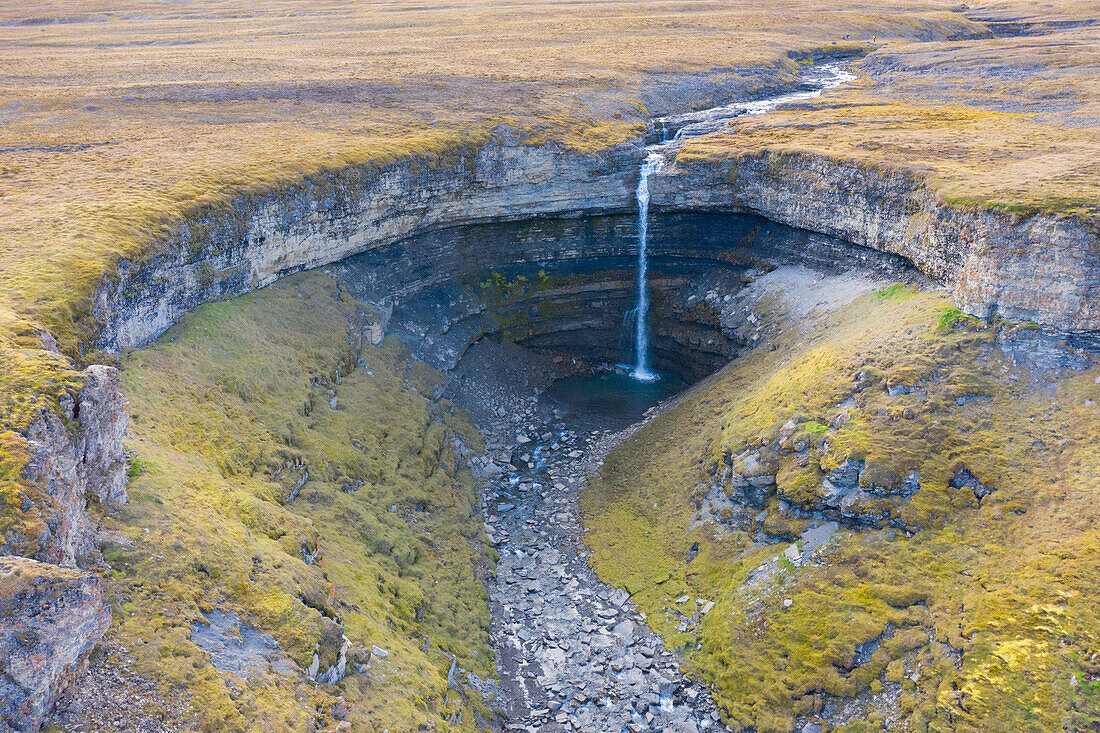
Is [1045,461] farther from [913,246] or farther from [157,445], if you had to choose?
[157,445]

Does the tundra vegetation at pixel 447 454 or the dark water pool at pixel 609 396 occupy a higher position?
the tundra vegetation at pixel 447 454

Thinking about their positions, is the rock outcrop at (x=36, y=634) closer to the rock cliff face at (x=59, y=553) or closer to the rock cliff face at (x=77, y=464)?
the rock cliff face at (x=59, y=553)

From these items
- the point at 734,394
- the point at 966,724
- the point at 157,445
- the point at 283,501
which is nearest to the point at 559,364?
the point at 734,394

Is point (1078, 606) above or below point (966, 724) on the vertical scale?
above

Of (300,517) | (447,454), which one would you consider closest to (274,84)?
(447,454)

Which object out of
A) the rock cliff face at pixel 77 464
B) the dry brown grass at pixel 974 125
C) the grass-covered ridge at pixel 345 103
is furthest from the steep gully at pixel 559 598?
the dry brown grass at pixel 974 125

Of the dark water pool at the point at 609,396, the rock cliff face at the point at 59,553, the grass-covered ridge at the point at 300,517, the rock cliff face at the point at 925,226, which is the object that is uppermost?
the rock cliff face at the point at 925,226
